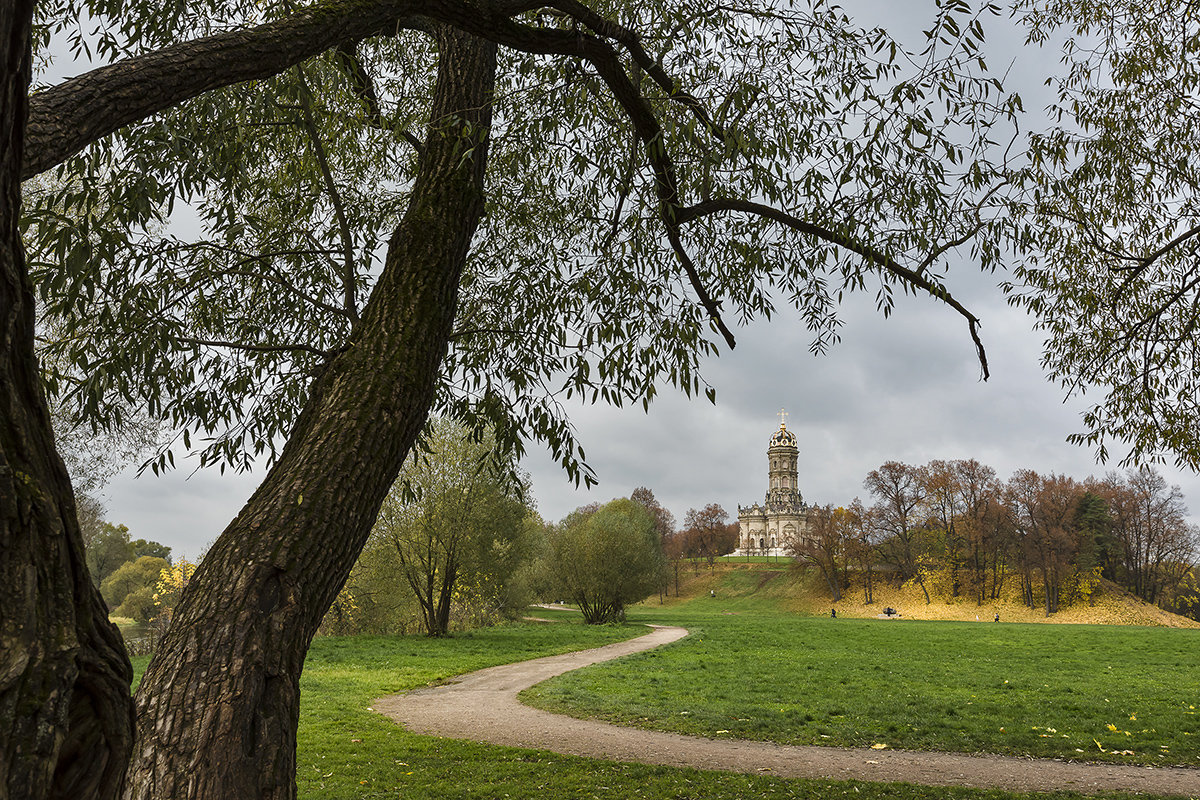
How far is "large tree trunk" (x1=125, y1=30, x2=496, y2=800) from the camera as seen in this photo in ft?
9.55

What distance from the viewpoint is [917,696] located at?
12992 mm

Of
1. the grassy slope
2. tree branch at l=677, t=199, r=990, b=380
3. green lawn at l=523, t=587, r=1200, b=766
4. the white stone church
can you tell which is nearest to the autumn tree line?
the grassy slope

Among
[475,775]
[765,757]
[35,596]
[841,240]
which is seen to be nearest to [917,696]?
[765,757]

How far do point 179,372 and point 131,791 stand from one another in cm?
309

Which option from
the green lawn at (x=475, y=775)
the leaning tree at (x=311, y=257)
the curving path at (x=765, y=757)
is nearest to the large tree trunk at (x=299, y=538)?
the leaning tree at (x=311, y=257)

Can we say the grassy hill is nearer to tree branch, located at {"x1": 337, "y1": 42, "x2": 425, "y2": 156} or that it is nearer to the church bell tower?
the church bell tower

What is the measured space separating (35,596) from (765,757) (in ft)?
27.4

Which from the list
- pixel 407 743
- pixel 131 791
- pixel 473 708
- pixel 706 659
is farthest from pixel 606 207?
pixel 706 659

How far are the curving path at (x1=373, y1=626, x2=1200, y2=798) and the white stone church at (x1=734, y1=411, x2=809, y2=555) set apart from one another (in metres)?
97.2

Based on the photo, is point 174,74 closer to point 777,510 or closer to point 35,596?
point 35,596

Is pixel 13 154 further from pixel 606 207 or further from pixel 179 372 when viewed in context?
pixel 606 207

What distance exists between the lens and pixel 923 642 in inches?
1019

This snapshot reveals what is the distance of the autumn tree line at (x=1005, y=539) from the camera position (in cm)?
5144

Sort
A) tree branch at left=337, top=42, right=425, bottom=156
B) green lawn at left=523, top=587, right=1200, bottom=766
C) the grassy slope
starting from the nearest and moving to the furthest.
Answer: tree branch at left=337, top=42, right=425, bottom=156
green lawn at left=523, top=587, right=1200, bottom=766
the grassy slope
